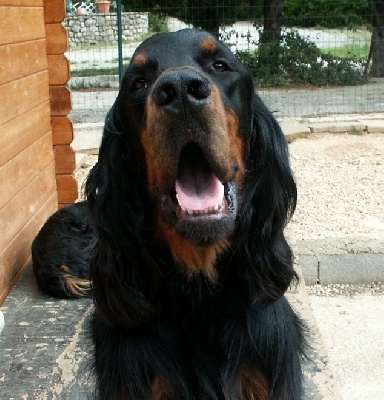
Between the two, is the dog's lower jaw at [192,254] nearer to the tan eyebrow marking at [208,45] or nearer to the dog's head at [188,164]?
the dog's head at [188,164]

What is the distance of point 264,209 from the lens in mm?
2311

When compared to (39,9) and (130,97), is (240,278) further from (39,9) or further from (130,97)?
(39,9)

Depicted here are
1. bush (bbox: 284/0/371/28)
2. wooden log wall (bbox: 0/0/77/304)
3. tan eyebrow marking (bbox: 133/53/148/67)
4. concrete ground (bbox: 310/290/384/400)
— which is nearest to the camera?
tan eyebrow marking (bbox: 133/53/148/67)

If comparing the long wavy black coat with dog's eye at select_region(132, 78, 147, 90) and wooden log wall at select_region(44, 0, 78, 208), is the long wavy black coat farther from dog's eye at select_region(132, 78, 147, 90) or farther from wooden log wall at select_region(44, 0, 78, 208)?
wooden log wall at select_region(44, 0, 78, 208)

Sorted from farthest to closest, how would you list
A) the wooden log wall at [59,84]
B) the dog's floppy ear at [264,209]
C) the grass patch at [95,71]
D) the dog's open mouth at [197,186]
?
the grass patch at [95,71]
the wooden log wall at [59,84]
the dog's floppy ear at [264,209]
the dog's open mouth at [197,186]

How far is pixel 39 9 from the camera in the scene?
466cm

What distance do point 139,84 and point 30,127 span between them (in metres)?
2.34

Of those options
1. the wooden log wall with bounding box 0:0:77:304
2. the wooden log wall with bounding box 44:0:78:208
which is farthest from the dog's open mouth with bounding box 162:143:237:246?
the wooden log wall with bounding box 44:0:78:208

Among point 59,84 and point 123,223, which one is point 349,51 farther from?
point 123,223

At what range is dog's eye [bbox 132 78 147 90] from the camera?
2.19 metres

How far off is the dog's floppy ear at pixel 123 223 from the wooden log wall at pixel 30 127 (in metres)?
1.65

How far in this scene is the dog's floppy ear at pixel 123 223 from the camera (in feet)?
7.54

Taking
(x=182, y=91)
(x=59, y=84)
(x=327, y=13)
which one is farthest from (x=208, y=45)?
(x=327, y=13)

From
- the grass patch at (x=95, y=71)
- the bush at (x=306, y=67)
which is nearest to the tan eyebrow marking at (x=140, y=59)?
the grass patch at (x=95, y=71)
